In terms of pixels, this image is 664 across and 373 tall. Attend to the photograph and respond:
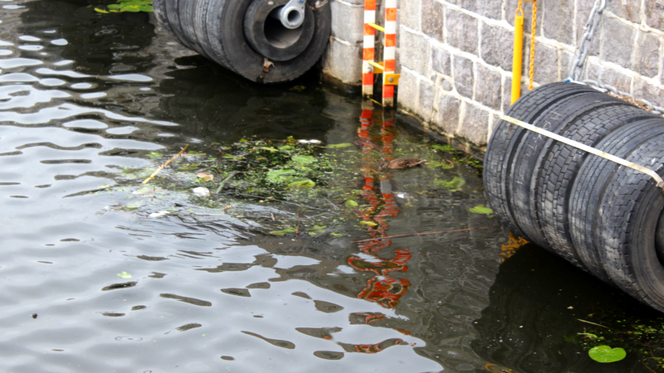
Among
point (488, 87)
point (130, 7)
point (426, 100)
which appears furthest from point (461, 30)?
point (130, 7)

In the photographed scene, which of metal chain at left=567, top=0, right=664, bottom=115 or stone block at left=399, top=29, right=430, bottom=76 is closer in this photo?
metal chain at left=567, top=0, right=664, bottom=115

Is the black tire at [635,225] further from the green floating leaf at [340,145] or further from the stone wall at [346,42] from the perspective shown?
the stone wall at [346,42]

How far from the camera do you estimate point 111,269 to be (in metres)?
4.00

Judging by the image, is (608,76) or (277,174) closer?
(608,76)

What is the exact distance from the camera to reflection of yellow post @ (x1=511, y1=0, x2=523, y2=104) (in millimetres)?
4789

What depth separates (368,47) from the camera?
277 inches

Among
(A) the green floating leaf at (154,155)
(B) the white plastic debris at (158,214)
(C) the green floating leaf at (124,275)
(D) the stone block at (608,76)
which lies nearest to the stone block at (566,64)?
(D) the stone block at (608,76)

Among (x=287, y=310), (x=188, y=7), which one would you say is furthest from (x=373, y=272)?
(x=188, y=7)

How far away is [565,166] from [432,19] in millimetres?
2748

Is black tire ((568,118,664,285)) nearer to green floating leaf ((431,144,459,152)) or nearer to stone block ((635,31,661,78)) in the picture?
stone block ((635,31,661,78))

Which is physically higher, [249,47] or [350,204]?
[249,47]

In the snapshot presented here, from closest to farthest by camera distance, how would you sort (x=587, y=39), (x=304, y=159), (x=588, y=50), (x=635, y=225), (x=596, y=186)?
(x=635, y=225), (x=596, y=186), (x=587, y=39), (x=588, y=50), (x=304, y=159)

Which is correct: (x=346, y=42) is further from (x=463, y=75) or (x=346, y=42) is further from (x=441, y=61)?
(x=463, y=75)

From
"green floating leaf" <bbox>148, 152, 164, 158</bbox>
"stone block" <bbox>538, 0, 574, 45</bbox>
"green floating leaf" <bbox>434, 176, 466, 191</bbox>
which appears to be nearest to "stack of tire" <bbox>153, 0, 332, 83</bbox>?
"green floating leaf" <bbox>148, 152, 164, 158</bbox>
